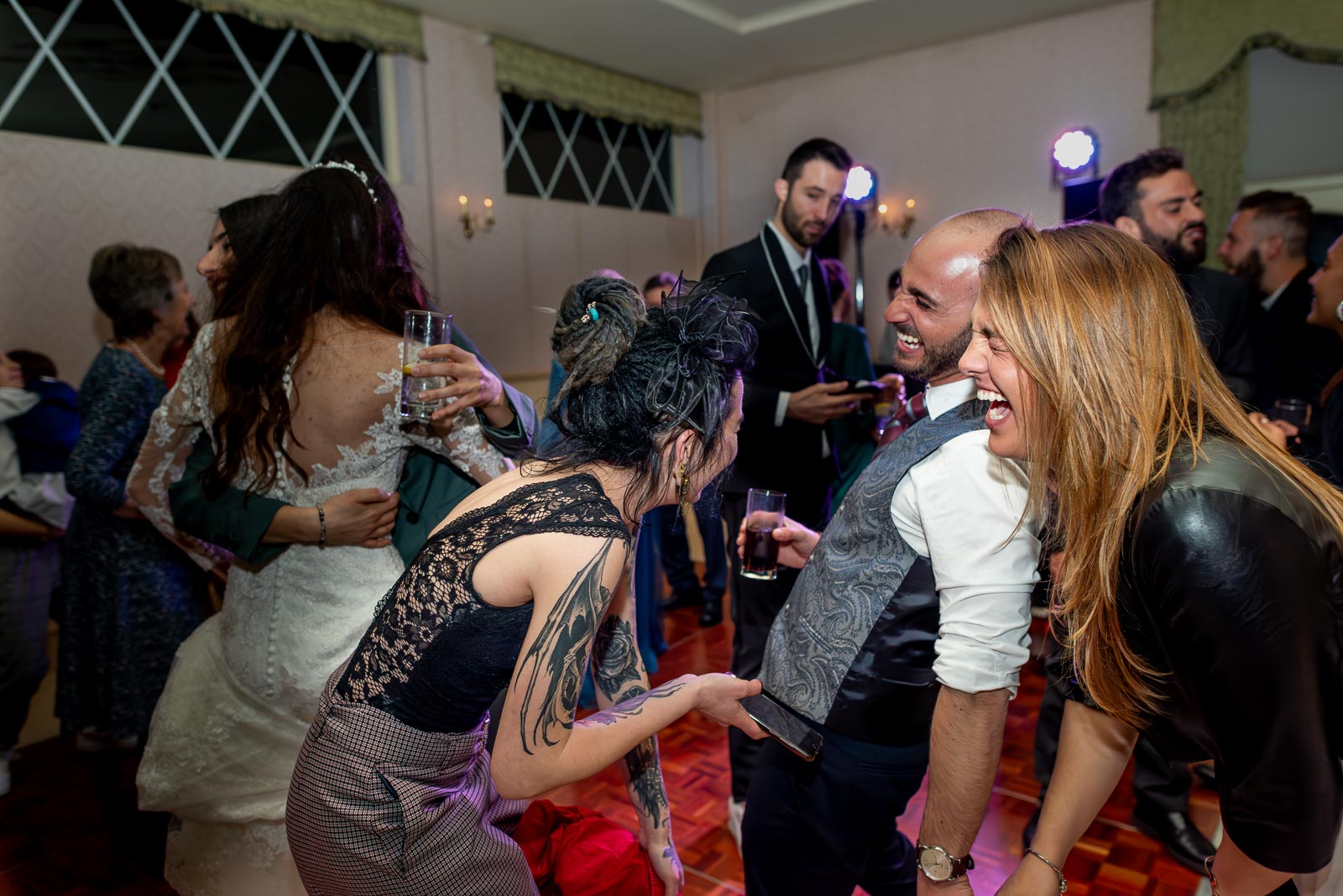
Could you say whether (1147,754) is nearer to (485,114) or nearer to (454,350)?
(454,350)

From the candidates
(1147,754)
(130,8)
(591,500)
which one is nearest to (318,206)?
(591,500)

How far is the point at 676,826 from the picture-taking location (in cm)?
265

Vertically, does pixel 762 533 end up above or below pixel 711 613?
above

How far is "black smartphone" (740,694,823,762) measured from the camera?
127cm

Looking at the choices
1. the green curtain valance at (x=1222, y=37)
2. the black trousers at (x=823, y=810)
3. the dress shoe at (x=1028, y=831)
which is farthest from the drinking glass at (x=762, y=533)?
the green curtain valance at (x=1222, y=37)

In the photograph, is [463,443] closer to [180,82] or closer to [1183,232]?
[1183,232]

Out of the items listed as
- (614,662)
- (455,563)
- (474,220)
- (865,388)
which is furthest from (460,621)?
(474,220)

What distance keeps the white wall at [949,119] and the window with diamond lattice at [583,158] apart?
56cm

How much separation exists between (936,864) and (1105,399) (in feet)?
2.32

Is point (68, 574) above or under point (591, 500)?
under

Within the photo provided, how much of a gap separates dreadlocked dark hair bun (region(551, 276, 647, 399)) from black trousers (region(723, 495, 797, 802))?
137 centimetres

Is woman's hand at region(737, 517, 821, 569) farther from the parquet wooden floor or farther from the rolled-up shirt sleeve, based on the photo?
the parquet wooden floor

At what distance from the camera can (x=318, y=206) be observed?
171cm

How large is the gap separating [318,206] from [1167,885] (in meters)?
2.67
